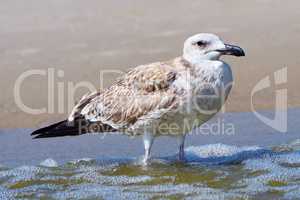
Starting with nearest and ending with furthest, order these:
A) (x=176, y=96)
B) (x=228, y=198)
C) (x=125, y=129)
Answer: (x=228, y=198), (x=176, y=96), (x=125, y=129)

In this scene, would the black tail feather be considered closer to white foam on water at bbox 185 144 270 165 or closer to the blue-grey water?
the blue-grey water

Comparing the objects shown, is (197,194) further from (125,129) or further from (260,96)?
(260,96)

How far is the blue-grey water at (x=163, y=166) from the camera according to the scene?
7680 millimetres

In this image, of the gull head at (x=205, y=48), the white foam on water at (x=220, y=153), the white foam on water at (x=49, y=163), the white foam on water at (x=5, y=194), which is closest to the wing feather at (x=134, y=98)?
the gull head at (x=205, y=48)

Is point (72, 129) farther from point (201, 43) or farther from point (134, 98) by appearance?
point (201, 43)

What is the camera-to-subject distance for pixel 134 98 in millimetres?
9102

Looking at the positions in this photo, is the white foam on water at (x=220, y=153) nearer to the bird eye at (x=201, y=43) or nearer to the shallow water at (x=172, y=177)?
the shallow water at (x=172, y=177)

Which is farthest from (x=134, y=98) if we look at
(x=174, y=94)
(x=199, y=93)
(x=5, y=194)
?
(x=5, y=194)

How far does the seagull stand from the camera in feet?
28.1

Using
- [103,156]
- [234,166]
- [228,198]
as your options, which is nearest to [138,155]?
[103,156]

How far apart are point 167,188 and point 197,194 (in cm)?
41

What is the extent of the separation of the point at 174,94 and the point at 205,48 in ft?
2.01

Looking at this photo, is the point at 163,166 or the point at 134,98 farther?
the point at 134,98

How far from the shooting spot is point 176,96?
28.1 feet
